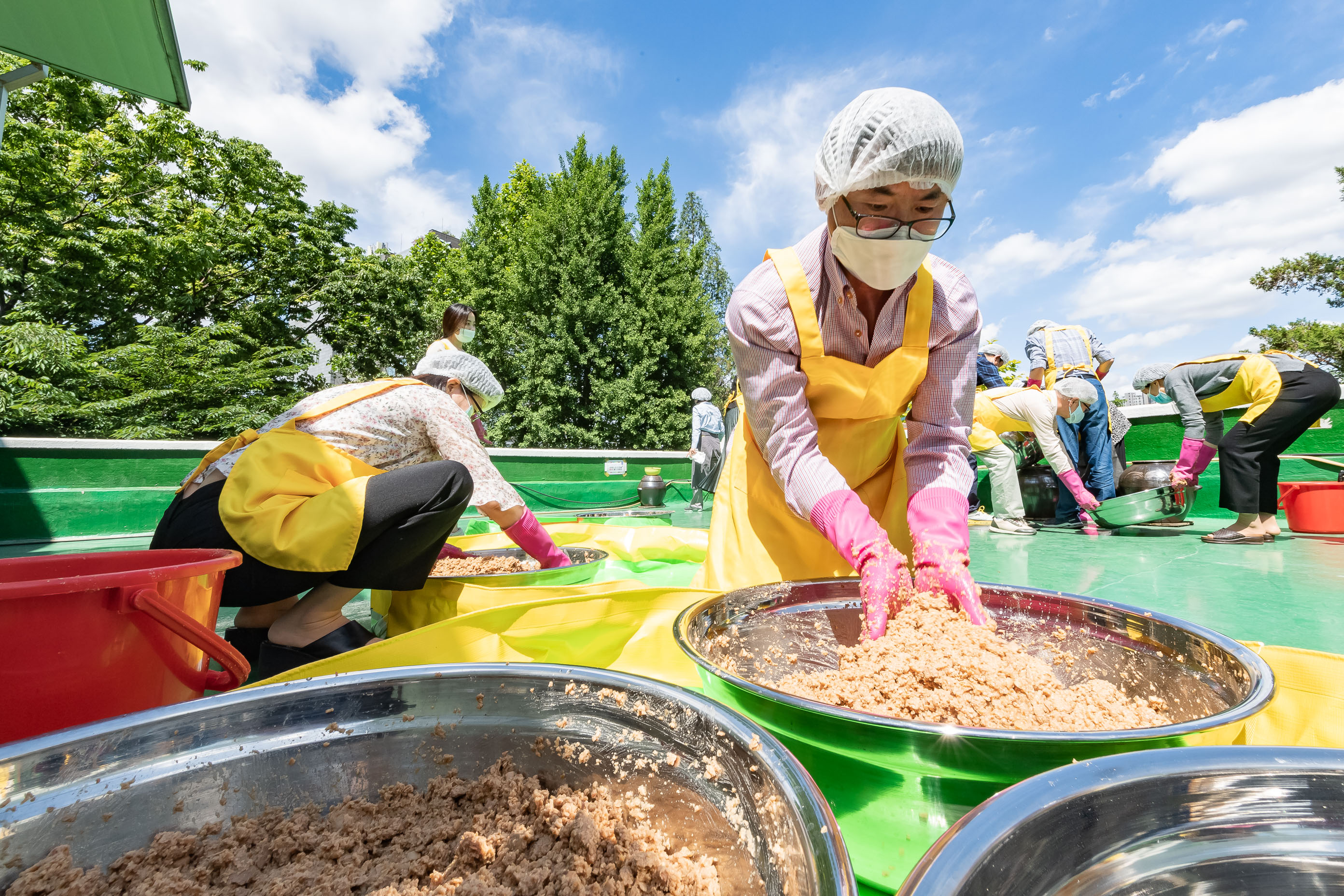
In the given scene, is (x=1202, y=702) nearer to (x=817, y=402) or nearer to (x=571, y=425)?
(x=817, y=402)

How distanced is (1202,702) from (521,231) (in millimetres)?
18187

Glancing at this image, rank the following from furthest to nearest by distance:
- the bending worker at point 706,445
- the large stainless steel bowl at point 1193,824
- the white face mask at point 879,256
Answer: the bending worker at point 706,445
the white face mask at point 879,256
the large stainless steel bowl at point 1193,824

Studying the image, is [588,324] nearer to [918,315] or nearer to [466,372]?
[466,372]

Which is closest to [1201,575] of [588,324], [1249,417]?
[1249,417]

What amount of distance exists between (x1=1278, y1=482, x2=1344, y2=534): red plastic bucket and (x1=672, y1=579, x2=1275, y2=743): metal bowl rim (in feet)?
15.5

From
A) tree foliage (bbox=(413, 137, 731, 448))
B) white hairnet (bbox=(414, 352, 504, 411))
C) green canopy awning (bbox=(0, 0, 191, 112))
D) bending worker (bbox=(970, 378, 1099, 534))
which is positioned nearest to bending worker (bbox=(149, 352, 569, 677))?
white hairnet (bbox=(414, 352, 504, 411))

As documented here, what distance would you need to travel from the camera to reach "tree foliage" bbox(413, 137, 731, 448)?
1545 centimetres

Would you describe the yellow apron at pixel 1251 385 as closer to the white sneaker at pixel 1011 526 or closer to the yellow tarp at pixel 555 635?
the white sneaker at pixel 1011 526

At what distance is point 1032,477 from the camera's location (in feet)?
18.0

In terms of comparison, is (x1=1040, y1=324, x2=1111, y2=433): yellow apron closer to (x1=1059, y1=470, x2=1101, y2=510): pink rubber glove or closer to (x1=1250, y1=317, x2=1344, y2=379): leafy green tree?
(x1=1059, y1=470, x2=1101, y2=510): pink rubber glove

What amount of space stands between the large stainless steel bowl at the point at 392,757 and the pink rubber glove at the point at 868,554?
436 mm


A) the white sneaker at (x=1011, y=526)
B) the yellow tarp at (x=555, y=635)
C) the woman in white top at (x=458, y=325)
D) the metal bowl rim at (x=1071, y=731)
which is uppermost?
the woman in white top at (x=458, y=325)

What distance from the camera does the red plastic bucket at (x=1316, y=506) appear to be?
3.89 m

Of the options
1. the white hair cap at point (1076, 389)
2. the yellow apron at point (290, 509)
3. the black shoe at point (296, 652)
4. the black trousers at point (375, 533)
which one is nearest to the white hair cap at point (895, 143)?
the black trousers at point (375, 533)
